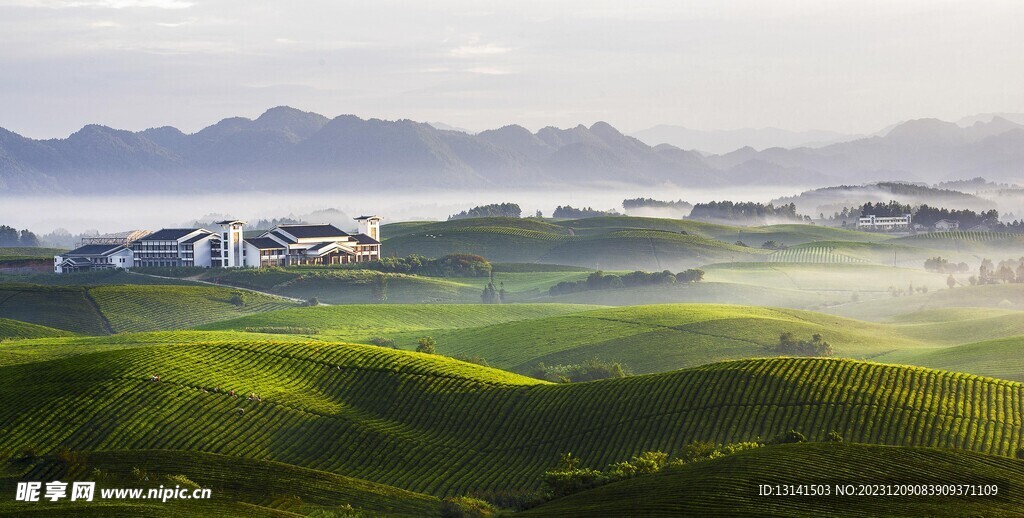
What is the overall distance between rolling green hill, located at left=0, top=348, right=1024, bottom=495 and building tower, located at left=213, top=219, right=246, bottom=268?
9970 cm

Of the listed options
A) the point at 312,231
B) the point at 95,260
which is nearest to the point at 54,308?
the point at 95,260

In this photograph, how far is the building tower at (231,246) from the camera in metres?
166

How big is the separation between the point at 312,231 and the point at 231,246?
15.4 metres

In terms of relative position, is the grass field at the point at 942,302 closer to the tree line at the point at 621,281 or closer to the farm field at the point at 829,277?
the farm field at the point at 829,277

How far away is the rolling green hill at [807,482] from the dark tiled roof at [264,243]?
432 feet

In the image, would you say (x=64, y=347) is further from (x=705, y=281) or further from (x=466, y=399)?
(x=705, y=281)

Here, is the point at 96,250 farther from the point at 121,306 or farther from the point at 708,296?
the point at 708,296

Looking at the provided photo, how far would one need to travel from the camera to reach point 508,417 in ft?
199

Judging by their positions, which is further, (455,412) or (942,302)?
(942,302)

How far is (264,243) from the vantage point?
16950 cm

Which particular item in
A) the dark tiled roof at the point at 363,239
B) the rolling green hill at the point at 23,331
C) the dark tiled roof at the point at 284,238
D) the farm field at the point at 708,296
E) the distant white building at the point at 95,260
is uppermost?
the dark tiled roof at the point at 284,238

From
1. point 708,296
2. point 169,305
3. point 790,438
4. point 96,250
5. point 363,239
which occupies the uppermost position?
point 363,239

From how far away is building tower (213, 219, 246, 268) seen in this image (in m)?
166

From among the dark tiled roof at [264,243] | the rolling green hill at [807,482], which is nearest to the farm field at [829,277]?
the dark tiled roof at [264,243]
